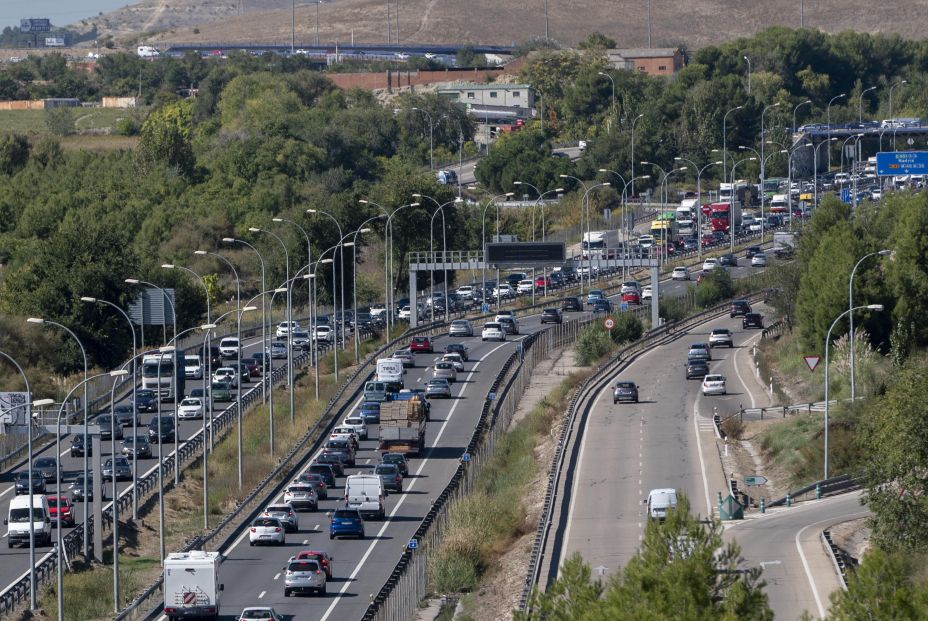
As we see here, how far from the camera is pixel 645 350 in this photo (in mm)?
93500

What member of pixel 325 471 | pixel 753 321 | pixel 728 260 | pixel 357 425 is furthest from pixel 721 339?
pixel 325 471

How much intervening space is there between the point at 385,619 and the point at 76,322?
61.2 m

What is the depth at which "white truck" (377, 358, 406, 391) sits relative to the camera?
83.2 meters

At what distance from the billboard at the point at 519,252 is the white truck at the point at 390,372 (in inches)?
827

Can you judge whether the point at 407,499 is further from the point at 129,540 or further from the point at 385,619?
the point at 385,619

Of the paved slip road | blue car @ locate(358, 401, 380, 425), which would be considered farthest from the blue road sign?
blue car @ locate(358, 401, 380, 425)

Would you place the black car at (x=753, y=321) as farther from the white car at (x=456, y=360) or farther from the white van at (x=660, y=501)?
the white van at (x=660, y=501)

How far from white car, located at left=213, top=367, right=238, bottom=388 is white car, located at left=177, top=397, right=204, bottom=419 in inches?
166

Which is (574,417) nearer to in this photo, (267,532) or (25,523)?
(267,532)

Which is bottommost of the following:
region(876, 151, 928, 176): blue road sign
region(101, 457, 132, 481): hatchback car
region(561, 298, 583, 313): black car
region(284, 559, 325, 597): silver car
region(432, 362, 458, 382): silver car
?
region(561, 298, 583, 313): black car

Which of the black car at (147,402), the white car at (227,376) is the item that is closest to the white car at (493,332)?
the white car at (227,376)

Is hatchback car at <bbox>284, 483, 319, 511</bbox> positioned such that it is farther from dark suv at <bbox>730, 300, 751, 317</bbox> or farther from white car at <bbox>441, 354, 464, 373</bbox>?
dark suv at <bbox>730, 300, 751, 317</bbox>

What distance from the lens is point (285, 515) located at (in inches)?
2290

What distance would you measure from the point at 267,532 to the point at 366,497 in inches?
184
